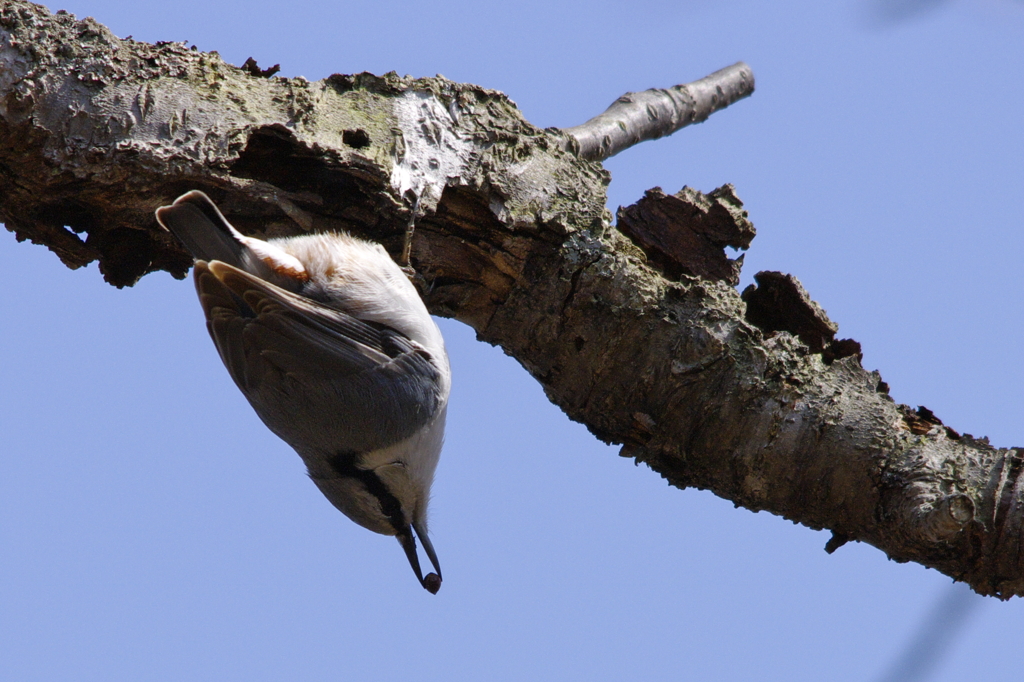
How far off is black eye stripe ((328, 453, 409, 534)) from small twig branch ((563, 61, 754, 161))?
1.13 m

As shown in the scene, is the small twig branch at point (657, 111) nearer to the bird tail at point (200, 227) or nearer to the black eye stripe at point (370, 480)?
the bird tail at point (200, 227)

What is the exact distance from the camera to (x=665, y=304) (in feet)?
6.81

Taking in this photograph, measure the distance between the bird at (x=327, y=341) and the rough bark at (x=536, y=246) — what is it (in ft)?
0.34

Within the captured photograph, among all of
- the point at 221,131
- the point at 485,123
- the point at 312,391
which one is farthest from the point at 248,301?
the point at 485,123

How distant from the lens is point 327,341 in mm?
2119

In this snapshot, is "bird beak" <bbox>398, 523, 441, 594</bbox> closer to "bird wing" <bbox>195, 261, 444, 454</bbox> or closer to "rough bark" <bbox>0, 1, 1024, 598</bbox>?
"bird wing" <bbox>195, 261, 444, 454</bbox>

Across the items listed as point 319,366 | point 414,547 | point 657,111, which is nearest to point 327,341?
point 319,366

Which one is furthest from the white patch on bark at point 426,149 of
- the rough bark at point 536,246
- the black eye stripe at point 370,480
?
the black eye stripe at point 370,480

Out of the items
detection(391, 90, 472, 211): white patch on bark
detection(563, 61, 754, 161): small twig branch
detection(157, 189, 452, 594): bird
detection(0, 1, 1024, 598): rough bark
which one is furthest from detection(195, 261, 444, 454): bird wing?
detection(563, 61, 754, 161): small twig branch

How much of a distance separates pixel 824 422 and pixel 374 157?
4.36ft

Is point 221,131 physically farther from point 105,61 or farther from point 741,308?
point 741,308

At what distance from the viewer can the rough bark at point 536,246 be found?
191cm

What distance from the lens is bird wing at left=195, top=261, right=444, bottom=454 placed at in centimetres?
210

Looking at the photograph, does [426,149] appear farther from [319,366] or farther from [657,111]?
[657,111]
